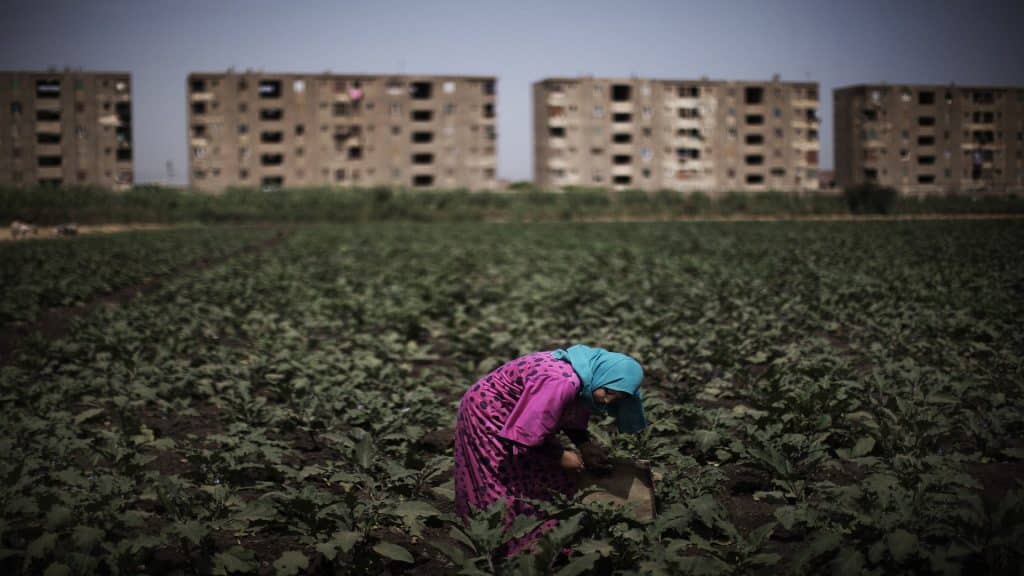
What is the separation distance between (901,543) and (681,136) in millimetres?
89225

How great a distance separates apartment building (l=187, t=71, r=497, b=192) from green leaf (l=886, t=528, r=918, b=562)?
76.4 meters

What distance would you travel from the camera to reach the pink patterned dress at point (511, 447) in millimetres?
4016

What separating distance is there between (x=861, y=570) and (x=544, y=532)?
4.59 feet

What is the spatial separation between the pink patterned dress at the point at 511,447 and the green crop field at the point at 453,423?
19 centimetres

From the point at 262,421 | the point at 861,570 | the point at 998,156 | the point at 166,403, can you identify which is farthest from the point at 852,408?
the point at 998,156

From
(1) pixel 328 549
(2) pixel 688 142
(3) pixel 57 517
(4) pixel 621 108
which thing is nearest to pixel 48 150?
(4) pixel 621 108

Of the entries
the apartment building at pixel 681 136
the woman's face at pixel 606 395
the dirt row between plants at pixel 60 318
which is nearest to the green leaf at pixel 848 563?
the woman's face at pixel 606 395

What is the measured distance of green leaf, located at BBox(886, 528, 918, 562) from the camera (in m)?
3.36

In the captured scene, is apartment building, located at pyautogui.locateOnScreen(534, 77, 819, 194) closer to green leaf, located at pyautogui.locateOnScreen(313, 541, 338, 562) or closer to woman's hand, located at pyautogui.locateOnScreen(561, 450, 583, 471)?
woman's hand, located at pyautogui.locateOnScreen(561, 450, 583, 471)

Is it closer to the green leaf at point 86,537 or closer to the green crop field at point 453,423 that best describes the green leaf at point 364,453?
the green crop field at point 453,423

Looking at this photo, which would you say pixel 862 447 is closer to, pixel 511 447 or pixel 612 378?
pixel 612 378

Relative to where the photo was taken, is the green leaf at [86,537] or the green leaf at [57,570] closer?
the green leaf at [57,570]

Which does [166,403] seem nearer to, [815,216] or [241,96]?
[815,216]

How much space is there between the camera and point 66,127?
266ft
